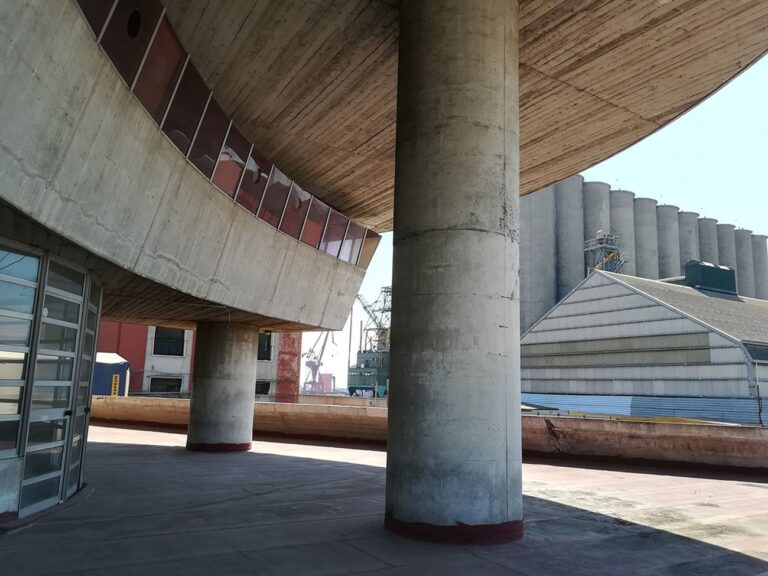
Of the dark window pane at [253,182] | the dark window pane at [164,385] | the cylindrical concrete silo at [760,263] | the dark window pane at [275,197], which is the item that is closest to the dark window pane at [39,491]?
the dark window pane at [253,182]

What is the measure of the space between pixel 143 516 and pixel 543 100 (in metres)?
10.4

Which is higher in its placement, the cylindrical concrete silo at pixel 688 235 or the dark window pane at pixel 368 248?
the cylindrical concrete silo at pixel 688 235

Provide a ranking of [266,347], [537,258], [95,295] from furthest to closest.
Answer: [537,258]
[266,347]
[95,295]

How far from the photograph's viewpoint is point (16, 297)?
8.19 meters

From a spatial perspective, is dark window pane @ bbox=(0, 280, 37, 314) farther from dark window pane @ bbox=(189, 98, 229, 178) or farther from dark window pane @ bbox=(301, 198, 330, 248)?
dark window pane @ bbox=(301, 198, 330, 248)

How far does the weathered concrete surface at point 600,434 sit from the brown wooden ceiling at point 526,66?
7.38 meters

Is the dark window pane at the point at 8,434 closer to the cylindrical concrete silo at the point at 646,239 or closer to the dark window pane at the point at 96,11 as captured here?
Answer: the dark window pane at the point at 96,11

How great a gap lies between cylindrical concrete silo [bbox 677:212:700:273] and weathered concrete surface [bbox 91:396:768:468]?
72.9 m

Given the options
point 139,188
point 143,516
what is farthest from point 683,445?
point 139,188

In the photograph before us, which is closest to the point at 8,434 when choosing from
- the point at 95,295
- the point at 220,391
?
the point at 95,295

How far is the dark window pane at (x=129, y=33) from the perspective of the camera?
8.05 metres

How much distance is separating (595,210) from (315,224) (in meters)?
61.3

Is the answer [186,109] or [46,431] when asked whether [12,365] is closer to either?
[46,431]

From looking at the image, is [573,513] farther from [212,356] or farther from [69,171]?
[212,356]
